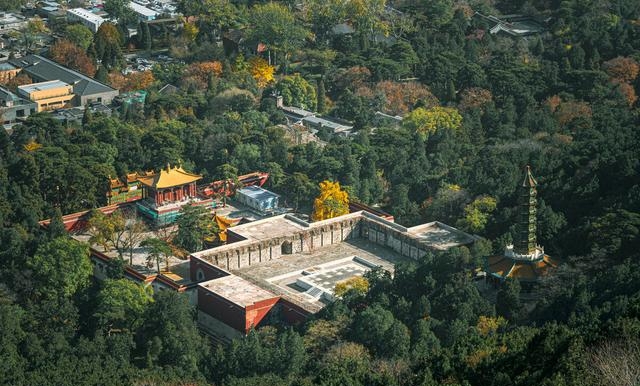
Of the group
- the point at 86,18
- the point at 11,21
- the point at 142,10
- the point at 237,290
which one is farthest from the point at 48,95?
the point at 237,290

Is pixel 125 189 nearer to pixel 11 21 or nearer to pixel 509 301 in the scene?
pixel 509 301

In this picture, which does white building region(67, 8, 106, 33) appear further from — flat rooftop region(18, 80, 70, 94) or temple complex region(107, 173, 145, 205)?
temple complex region(107, 173, 145, 205)

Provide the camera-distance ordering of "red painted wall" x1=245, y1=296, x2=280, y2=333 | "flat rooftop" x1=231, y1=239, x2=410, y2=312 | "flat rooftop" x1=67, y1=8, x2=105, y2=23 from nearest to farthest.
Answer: "red painted wall" x1=245, y1=296, x2=280, y2=333, "flat rooftop" x1=231, y1=239, x2=410, y2=312, "flat rooftop" x1=67, y1=8, x2=105, y2=23

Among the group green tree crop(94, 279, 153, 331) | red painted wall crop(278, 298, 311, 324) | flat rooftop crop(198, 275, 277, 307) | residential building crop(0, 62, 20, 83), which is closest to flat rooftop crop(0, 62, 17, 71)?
residential building crop(0, 62, 20, 83)

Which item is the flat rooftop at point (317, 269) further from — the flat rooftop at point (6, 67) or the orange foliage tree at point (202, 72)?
the flat rooftop at point (6, 67)

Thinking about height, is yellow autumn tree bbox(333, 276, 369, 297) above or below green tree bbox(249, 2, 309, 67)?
above

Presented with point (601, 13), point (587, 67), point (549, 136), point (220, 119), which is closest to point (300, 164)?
point (220, 119)

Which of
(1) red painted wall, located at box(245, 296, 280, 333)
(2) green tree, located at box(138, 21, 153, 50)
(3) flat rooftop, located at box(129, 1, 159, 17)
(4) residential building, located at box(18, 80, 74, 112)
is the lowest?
(3) flat rooftop, located at box(129, 1, 159, 17)

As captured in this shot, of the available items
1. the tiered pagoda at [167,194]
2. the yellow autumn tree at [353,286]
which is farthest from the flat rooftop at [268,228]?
the yellow autumn tree at [353,286]
